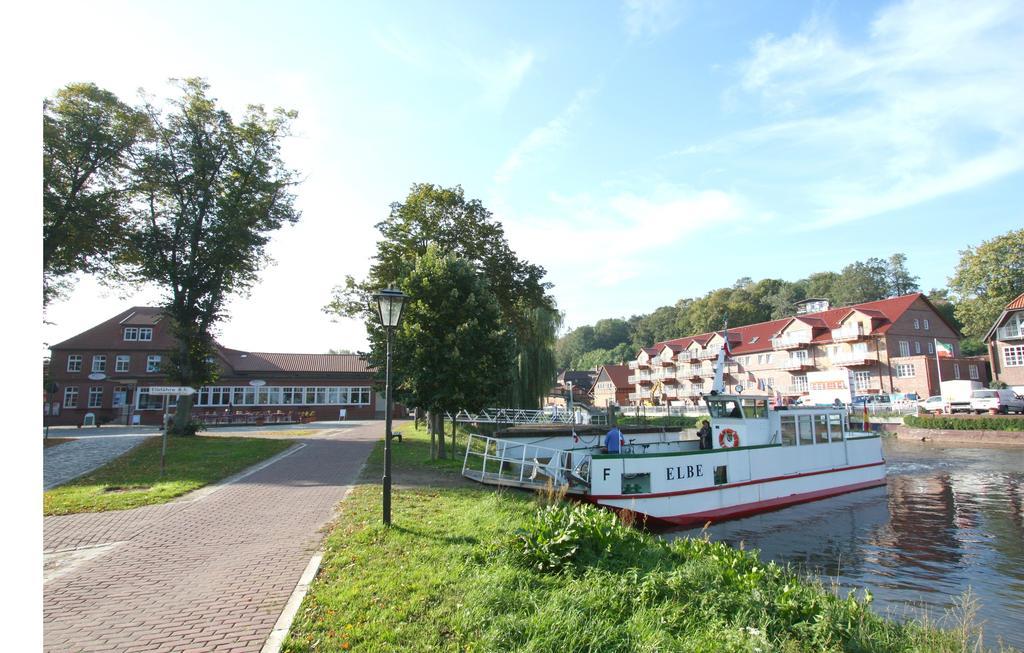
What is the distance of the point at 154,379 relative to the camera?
43.5 meters

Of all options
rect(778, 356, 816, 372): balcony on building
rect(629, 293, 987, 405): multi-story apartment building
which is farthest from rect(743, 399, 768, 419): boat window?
rect(778, 356, 816, 372): balcony on building

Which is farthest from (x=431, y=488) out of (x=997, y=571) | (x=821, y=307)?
(x=821, y=307)

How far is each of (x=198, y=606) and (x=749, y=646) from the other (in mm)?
5856

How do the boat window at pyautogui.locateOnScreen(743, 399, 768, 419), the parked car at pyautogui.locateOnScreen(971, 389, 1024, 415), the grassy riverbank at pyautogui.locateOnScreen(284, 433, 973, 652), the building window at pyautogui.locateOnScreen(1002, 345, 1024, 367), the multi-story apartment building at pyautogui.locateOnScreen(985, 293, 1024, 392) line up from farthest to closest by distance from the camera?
the building window at pyautogui.locateOnScreen(1002, 345, 1024, 367), the multi-story apartment building at pyautogui.locateOnScreen(985, 293, 1024, 392), the parked car at pyautogui.locateOnScreen(971, 389, 1024, 415), the boat window at pyautogui.locateOnScreen(743, 399, 768, 419), the grassy riverbank at pyautogui.locateOnScreen(284, 433, 973, 652)

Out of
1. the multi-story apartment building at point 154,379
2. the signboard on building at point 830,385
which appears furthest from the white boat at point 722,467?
the signboard on building at point 830,385

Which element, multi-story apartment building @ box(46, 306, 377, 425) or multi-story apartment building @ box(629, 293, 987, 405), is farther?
multi-story apartment building @ box(629, 293, 987, 405)

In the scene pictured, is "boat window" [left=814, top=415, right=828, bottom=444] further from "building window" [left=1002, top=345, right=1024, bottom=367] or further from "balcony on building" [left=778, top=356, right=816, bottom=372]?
"balcony on building" [left=778, top=356, right=816, bottom=372]

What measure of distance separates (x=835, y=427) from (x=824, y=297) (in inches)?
3589

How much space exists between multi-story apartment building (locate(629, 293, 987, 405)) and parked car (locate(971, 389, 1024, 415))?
1093cm

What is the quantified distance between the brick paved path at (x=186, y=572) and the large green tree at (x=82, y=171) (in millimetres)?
18268

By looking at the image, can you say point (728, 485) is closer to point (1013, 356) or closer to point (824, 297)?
point (1013, 356)

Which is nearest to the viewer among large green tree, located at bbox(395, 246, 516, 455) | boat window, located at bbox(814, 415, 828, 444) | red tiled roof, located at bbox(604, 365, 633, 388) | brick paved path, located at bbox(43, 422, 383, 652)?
brick paved path, located at bbox(43, 422, 383, 652)

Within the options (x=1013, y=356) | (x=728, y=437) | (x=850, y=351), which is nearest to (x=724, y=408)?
(x=728, y=437)

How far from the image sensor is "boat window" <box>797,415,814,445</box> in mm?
18781
